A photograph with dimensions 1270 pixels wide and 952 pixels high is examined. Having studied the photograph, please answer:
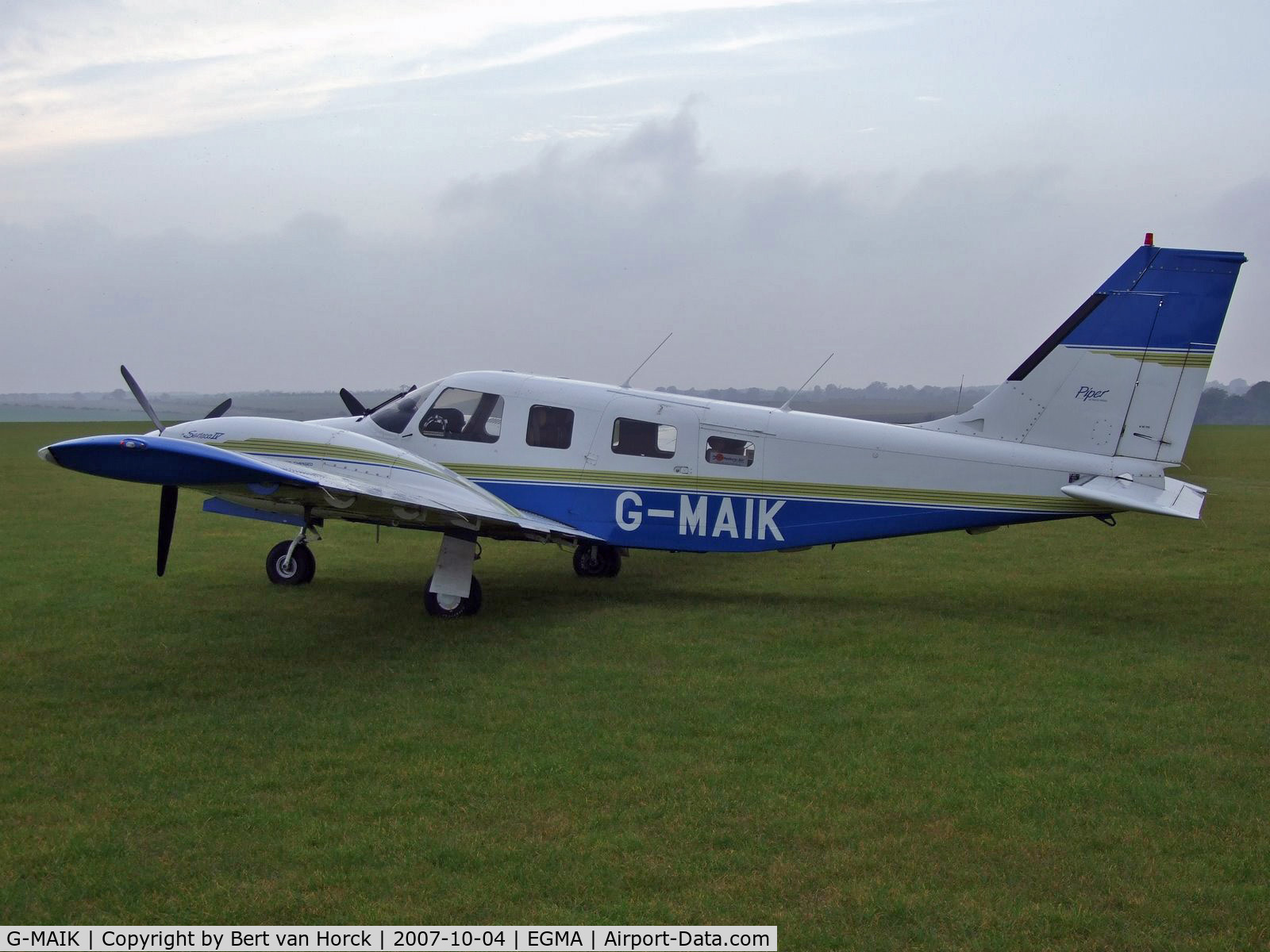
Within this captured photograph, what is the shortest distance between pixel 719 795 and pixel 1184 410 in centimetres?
774

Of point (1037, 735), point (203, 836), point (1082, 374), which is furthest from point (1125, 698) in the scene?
point (203, 836)

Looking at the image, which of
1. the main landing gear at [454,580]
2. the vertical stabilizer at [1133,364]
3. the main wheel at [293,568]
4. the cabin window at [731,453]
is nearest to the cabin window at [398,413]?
the main wheel at [293,568]

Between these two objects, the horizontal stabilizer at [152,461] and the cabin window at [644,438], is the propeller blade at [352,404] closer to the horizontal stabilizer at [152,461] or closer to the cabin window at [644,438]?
the cabin window at [644,438]

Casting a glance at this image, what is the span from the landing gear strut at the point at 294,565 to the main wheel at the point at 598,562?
3530 mm

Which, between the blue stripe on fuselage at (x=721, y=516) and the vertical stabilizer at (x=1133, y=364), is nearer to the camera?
the vertical stabilizer at (x=1133, y=364)

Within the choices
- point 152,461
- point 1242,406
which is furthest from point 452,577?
point 1242,406

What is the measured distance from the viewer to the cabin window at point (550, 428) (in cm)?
1260

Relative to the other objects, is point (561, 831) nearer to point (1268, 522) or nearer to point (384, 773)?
point (384, 773)

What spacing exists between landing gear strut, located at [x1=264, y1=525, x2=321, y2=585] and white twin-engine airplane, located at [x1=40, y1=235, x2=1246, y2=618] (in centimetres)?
78

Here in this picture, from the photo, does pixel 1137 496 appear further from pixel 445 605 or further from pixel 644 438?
pixel 445 605

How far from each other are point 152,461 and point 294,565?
5.44 m

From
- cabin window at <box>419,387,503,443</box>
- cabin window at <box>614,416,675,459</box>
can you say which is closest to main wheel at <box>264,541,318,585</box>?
cabin window at <box>419,387,503,443</box>

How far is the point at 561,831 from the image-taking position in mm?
5883

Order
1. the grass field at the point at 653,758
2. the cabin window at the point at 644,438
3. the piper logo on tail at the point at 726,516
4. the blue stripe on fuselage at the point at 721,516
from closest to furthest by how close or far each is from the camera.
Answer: the grass field at the point at 653,758, the blue stripe on fuselage at the point at 721,516, the piper logo on tail at the point at 726,516, the cabin window at the point at 644,438
